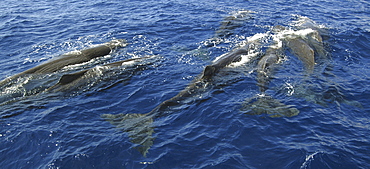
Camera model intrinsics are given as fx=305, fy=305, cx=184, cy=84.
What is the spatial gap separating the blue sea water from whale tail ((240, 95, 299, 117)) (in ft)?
0.94

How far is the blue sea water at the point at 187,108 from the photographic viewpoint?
10.4 metres

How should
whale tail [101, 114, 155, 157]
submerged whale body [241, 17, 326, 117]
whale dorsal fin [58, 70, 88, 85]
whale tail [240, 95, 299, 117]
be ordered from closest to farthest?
whale tail [101, 114, 155, 157]
whale tail [240, 95, 299, 117]
submerged whale body [241, 17, 326, 117]
whale dorsal fin [58, 70, 88, 85]

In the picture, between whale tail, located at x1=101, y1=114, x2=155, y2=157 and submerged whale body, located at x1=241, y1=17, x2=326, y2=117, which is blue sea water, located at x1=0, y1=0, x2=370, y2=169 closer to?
whale tail, located at x1=101, y1=114, x2=155, y2=157

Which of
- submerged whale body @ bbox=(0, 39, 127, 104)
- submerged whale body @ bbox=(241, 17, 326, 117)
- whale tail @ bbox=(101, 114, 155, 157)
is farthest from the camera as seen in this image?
submerged whale body @ bbox=(0, 39, 127, 104)

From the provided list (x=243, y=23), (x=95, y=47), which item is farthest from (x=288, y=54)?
(x=95, y=47)

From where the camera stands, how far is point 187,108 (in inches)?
515

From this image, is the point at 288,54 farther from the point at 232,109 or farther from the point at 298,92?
the point at 232,109

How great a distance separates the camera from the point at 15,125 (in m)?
12.3

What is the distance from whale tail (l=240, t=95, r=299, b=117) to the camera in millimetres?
12500

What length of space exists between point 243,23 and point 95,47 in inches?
450

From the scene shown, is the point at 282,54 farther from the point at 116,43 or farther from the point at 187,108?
the point at 116,43

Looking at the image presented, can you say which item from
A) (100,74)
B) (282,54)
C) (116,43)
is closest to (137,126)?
(100,74)

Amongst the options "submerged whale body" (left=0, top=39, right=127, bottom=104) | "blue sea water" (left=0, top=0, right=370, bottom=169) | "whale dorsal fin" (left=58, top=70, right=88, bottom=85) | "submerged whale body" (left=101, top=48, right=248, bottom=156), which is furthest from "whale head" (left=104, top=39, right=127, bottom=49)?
"submerged whale body" (left=101, top=48, right=248, bottom=156)

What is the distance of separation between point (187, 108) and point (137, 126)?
2.42 meters
